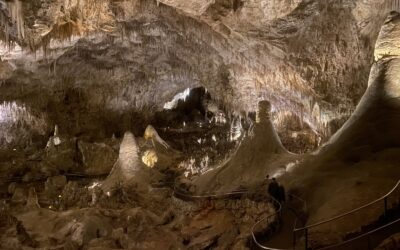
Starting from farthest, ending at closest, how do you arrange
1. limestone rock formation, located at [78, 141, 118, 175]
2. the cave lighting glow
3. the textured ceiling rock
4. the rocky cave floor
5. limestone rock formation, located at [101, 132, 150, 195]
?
the cave lighting glow, limestone rock formation, located at [78, 141, 118, 175], limestone rock formation, located at [101, 132, 150, 195], the textured ceiling rock, the rocky cave floor

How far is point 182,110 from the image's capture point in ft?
93.9

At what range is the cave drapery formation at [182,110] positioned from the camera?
10750 millimetres

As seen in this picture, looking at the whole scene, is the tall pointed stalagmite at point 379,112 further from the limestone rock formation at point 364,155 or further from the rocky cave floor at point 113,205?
the rocky cave floor at point 113,205

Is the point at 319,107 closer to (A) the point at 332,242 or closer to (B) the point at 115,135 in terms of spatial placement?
(A) the point at 332,242

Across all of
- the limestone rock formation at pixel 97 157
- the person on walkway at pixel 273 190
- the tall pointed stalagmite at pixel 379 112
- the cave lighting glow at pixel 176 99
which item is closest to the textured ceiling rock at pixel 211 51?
the cave lighting glow at pixel 176 99

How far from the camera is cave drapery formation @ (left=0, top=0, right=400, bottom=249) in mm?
10750

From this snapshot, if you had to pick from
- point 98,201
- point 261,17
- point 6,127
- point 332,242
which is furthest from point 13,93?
point 332,242

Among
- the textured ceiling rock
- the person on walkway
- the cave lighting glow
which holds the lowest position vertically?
the person on walkway

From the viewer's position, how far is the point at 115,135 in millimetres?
26484

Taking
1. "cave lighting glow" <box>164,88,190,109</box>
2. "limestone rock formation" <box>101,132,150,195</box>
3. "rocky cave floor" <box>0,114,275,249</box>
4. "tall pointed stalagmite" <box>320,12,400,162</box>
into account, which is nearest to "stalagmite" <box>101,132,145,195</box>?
"limestone rock formation" <box>101,132,150,195</box>

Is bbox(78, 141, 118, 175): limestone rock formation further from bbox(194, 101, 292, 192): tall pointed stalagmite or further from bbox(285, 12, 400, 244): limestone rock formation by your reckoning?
bbox(285, 12, 400, 244): limestone rock formation

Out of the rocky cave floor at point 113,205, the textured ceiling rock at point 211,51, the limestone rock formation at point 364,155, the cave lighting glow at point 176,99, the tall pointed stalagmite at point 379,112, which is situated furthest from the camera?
the cave lighting glow at point 176,99

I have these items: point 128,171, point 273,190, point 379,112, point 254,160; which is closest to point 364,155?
point 379,112

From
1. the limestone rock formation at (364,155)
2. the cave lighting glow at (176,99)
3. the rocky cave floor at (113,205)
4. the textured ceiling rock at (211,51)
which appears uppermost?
the textured ceiling rock at (211,51)
